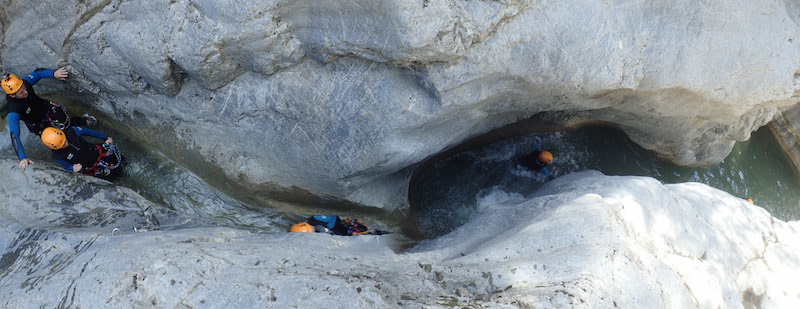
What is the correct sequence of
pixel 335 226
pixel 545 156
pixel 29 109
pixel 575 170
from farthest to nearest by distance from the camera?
pixel 575 170 < pixel 545 156 < pixel 335 226 < pixel 29 109

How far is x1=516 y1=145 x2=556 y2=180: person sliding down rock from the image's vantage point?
5633mm

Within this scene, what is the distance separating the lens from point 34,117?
14.4 feet

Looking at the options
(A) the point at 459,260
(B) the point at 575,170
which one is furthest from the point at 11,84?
(B) the point at 575,170

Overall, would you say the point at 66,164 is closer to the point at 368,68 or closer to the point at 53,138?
the point at 53,138

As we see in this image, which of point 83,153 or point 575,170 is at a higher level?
point 83,153

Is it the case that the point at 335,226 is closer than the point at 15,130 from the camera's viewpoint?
No

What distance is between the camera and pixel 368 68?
162 inches

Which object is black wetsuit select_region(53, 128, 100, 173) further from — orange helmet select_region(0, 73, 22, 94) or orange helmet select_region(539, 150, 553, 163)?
orange helmet select_region(539, 150, 553, 163)

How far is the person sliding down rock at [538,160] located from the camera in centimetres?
563

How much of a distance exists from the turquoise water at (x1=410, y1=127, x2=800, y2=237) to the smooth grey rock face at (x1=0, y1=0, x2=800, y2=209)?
1085 millimetres

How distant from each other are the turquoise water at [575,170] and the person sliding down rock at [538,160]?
0.08 meters

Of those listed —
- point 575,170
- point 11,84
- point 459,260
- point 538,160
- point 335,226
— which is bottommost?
point 335,226

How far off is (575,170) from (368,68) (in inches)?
135

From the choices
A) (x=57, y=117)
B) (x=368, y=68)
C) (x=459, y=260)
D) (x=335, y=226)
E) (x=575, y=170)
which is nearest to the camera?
(x=459, y=260)
